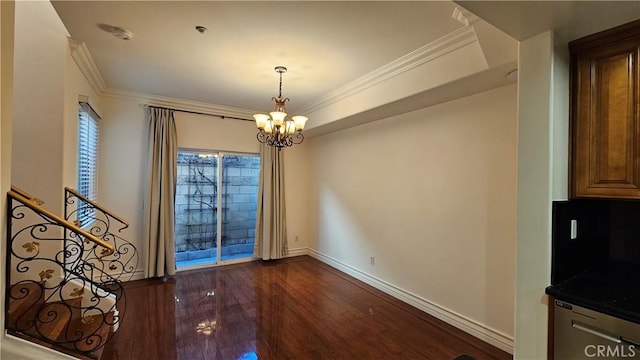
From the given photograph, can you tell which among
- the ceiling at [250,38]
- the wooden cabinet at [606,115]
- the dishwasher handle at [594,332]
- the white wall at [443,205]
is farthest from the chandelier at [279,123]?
the dishwasher handle at [594,332]

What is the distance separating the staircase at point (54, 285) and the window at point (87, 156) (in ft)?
0.92

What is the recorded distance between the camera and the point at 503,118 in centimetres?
277

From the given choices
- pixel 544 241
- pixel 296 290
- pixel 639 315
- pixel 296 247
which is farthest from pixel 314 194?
pixel 639 315

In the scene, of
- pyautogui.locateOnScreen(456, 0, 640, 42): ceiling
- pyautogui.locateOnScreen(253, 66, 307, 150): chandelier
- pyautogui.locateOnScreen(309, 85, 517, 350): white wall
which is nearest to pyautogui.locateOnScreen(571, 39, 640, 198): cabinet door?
pyautogui.locateOnScreen(456, 0, 640, 42): ceiling

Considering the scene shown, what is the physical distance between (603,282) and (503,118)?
5.18 ft

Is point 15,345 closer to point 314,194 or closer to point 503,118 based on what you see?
point 503,118

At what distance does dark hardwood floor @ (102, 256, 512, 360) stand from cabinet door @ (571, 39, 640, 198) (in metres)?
1.81

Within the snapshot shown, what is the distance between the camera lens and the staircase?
2.01 metres

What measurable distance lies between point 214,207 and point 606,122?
17.2ft

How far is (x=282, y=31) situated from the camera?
254cm

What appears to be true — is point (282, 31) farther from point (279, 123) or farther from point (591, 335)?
point (591, 335)

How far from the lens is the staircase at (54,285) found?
79.3 inches

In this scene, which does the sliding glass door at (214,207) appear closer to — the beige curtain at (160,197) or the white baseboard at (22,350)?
the beige curtain at (160,197)

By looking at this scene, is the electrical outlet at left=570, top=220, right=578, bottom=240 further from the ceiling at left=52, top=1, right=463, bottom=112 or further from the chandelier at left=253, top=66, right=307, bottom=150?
the chandelier at left=253, top=66, right=307, bottom=150
